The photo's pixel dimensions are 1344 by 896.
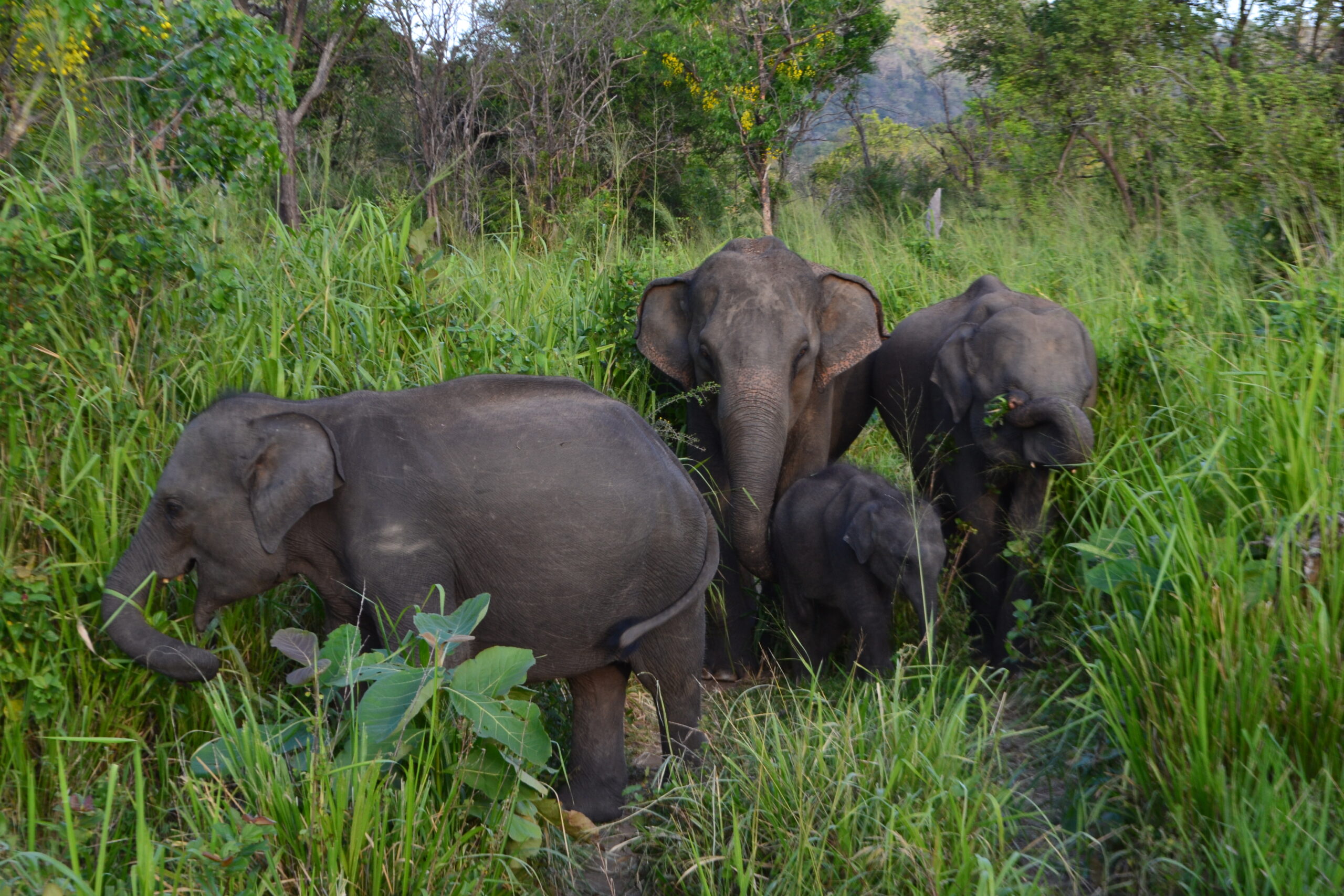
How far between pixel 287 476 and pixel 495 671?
2.56 ft

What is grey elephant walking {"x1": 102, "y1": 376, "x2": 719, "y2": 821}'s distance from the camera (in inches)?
122

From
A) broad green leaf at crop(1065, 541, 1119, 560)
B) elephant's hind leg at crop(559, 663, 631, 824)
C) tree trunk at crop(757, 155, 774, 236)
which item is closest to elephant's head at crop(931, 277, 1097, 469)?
broad green leaf at crop(1065, 541, 1119, 560)

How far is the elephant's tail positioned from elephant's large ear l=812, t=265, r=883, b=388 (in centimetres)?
186

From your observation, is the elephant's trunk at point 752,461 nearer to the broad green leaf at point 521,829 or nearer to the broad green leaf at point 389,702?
the broad green leaf at point 521,829

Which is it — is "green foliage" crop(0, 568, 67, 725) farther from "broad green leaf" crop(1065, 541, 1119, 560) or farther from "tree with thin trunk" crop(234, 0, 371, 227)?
"tree with thin trunk" crop(234, 0, 371, 227)

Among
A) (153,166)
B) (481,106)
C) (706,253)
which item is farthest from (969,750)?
(481,106)

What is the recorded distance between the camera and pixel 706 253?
8.11 m

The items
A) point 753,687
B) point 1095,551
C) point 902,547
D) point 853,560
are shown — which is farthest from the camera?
point 853,560

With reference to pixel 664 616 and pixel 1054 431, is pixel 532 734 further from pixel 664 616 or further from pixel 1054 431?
pixel 1054 431

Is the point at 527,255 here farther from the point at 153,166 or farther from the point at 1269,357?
the point at 1269,357

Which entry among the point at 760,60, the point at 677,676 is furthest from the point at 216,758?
the point at 760,60

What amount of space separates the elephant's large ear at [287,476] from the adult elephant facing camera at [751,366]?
6.40ft

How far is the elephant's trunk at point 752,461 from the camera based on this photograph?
4.64m

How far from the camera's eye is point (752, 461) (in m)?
4.64
